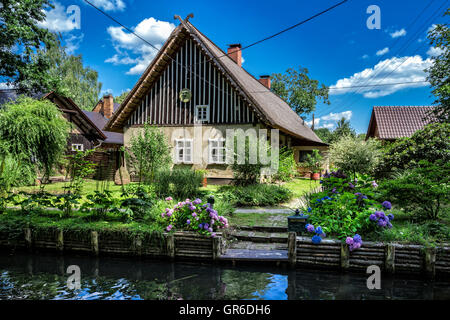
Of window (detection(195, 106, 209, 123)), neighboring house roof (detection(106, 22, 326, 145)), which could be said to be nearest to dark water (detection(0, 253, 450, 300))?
neighboring house roof (detection(106, 22, 326, 145))

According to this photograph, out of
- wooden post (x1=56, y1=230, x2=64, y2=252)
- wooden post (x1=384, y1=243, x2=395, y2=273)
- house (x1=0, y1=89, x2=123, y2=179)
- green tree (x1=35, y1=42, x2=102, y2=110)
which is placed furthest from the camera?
green tree (x1=35, y1=42, x2=102, y2=110)

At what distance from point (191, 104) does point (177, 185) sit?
7114 millimetres

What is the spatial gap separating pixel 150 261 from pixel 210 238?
4.93ft

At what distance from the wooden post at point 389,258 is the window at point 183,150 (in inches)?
490

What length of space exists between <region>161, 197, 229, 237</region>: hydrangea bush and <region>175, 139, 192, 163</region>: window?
32.4ft

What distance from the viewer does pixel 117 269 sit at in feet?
20.2

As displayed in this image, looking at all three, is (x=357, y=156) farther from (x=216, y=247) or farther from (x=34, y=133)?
(x=34, y=133)

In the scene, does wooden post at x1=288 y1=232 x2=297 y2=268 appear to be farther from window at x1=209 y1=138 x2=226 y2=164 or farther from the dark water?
window at x1=209 y1=138 x2=226 y2=164

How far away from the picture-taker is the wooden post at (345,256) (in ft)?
18.6

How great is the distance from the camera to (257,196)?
414 inches

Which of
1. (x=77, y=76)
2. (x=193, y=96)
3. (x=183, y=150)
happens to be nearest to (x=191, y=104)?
(x=193, y=96)

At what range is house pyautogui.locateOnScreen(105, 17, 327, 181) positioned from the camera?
1566cm

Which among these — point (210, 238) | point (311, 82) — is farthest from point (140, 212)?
point (311, 82)

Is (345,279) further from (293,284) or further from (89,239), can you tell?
(89,239)
